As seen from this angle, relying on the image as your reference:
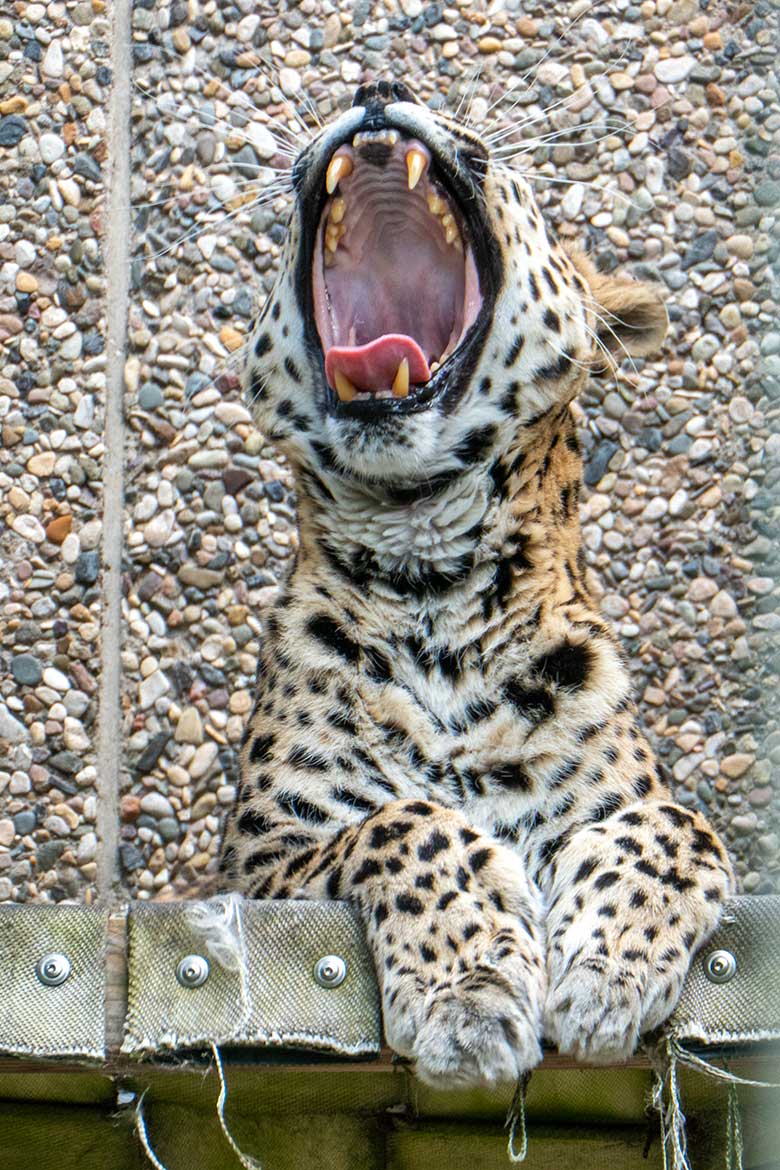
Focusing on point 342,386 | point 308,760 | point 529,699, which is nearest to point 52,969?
point 308,760

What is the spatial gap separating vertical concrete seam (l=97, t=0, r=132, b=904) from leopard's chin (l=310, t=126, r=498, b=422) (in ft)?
4.42

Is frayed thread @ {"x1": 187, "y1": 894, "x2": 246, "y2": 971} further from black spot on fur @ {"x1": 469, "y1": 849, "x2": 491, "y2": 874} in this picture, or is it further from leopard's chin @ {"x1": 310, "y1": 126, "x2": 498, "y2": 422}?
leopard's chin @ {"x1": 310, "y1": 126, "x2": 498, "y2": 422}

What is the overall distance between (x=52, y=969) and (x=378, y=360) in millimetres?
1537

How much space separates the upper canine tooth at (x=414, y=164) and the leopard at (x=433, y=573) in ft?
0.04

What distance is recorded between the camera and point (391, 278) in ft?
13.5

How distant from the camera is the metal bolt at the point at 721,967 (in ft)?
9.39

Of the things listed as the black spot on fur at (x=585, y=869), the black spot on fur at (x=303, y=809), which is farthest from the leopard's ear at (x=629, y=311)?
the black spot on fur at (x=585, y=869)

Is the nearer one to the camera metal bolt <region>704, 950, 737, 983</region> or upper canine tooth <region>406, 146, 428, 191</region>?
metal bolt <region>704, 950, 737, 983</region>

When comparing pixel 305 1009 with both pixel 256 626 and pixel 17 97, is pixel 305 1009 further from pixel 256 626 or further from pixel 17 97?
pixel 17 97

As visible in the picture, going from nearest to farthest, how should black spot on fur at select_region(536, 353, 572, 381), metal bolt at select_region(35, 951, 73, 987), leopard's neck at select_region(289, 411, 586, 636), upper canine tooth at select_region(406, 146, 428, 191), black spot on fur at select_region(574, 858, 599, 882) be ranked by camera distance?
metal bolt at select_region(35, 951, 73, 987)
black spot on fur at select_region(574, 858, 599, 882)
upper canine tooth at select_region(406, 146, 428, 191)
leopard's neck at select_region(289, 411, 586, 636)
black spot on fur at select_region(536, 353, 572, 381)

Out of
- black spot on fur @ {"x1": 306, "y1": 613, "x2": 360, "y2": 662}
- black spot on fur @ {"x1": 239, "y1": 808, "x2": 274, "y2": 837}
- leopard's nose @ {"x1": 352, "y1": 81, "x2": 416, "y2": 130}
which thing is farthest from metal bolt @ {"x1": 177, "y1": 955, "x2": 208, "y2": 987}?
leopard's nose @ {"x1": 352, "y1": 81, "x2": 416, "y2": 130}

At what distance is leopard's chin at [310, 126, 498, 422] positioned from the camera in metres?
3.72

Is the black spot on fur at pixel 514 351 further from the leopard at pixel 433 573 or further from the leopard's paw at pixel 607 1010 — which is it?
the leopard's paw at pixel 607 1010

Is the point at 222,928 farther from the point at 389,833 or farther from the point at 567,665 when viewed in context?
the point at 567,665
